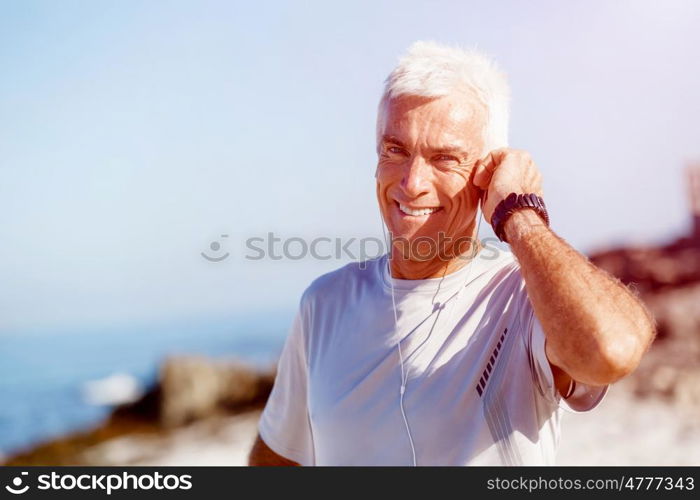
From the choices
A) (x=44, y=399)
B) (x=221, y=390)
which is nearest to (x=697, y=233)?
(x=221, y=390)

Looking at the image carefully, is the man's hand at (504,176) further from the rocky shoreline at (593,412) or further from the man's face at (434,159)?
the rocky shoreline at (593,412)

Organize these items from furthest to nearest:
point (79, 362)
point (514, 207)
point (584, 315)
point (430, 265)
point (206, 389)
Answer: point (79, 362)
point (206, 389)
point (430, 265)
point (514, 207)
point (584, 315)

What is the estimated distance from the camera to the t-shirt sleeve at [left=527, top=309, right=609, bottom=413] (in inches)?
73.9

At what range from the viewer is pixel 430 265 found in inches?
94.3

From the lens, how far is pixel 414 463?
2.14m

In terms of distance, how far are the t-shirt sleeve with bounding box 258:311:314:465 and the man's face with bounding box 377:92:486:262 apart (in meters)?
0.58

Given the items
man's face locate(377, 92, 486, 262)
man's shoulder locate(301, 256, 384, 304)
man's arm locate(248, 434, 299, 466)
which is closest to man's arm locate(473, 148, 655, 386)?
man's face locate(377, 92, 486, 262)

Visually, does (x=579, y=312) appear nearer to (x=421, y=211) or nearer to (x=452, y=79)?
(x=421, y=211)

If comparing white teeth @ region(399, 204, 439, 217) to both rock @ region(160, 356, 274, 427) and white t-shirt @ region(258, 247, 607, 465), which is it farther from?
rock @ region(160, 356, 274, 427)

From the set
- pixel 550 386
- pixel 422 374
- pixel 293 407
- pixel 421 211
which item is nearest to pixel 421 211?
pixel 421 211

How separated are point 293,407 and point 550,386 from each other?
1005mm

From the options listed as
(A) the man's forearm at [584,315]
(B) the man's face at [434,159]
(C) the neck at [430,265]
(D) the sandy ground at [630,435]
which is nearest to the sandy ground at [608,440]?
(D) the sandy ground at [630,435]

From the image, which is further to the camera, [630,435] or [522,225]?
[630,435]

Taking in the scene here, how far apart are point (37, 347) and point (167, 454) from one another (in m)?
21.6
